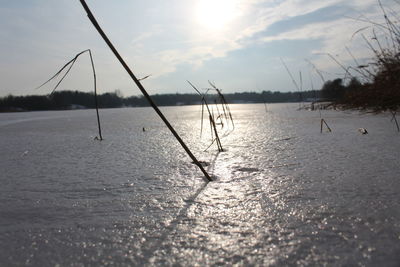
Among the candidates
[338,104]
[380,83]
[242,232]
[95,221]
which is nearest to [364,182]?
[242,232]

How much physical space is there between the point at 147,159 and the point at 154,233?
0.84 metres

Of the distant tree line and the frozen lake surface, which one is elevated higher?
the distant tree line

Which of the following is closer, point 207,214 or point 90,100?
point 207,214

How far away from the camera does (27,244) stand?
20.6 inches

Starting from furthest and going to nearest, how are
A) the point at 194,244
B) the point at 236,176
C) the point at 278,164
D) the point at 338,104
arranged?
the point at 338,104 → the point at 278,164 → the point at 236,176 → the point at 194,244

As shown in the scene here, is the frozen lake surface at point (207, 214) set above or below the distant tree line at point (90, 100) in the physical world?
below

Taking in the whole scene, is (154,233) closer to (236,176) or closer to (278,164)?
(236,176)

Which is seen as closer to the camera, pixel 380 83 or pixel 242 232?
pixel 242 232

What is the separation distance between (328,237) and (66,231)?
0.50 m

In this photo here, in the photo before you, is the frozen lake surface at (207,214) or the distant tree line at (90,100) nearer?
the frozen lake surface at (207,214)

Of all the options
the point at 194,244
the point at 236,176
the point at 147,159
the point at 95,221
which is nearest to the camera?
the point at 194,244

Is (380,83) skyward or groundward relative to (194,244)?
skyward

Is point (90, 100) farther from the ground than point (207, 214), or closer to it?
farther from the ground

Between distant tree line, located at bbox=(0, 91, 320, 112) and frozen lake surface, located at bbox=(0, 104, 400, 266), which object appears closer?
frozen lake surface, located at bbox=(0, 104, 400, 266)
